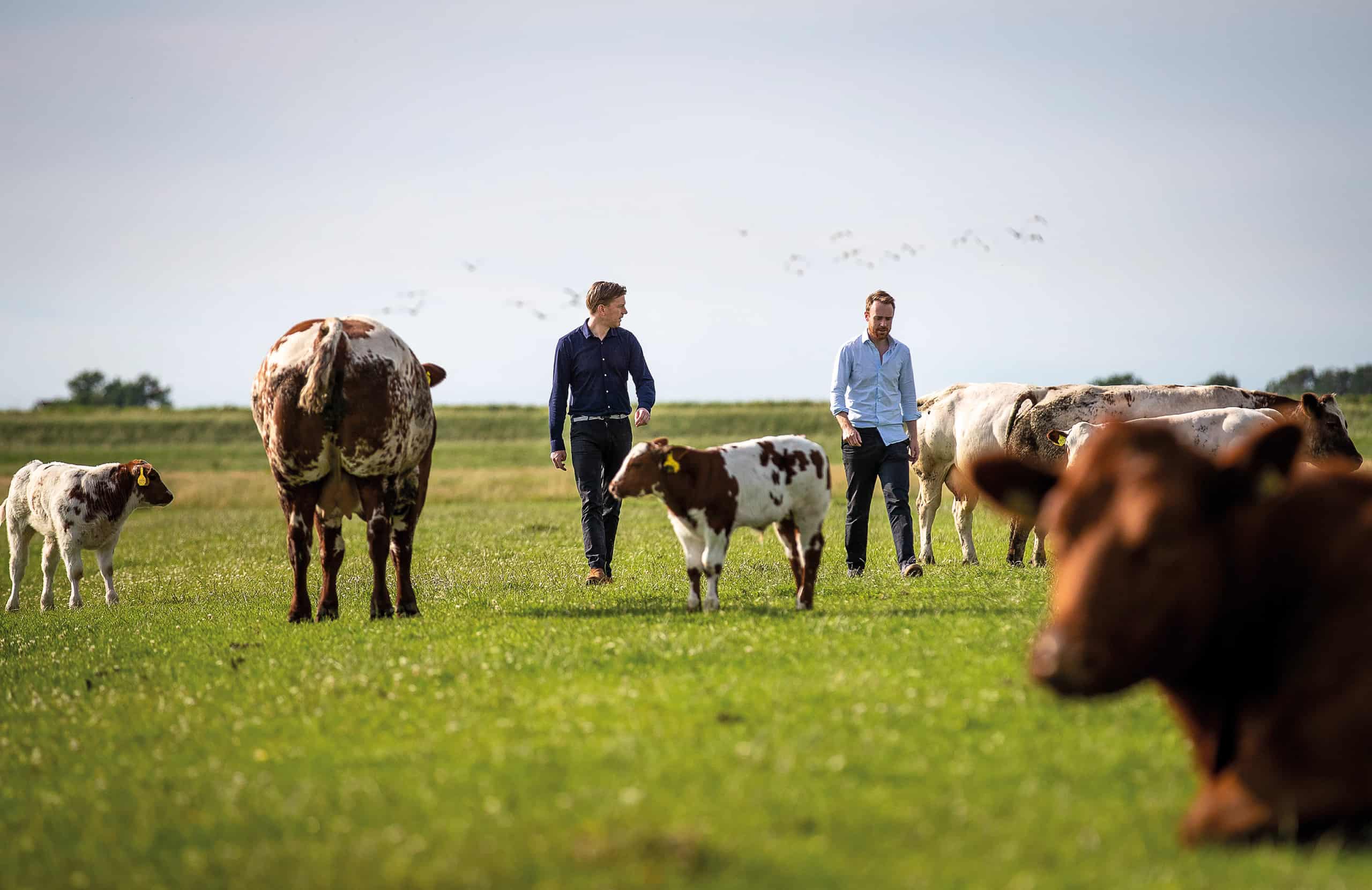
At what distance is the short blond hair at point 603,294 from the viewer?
51.6 ft

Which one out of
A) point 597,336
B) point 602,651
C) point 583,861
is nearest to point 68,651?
point 602,651

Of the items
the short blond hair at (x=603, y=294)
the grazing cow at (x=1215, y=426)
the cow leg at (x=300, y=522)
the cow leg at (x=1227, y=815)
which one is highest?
the short blond hair at (x=603, y=294)

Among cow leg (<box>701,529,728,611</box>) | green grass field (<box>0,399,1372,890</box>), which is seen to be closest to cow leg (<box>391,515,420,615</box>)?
green grass field (<box>0,399,1372,890</box>)

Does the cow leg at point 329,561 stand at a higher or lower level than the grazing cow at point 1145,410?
lower

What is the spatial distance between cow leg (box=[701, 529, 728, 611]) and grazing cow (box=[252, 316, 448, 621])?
3.60 m

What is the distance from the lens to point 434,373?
15.5 m

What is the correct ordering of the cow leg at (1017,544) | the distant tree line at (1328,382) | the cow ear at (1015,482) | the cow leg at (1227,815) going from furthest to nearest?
1. the distant tree line at (1328,382)
2. the cow leg at (1017,544)
3. the cow ear at (1015,482)
4. the cow leg at (1227,815)

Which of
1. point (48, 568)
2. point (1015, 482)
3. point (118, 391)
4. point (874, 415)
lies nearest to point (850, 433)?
point (874, 415)

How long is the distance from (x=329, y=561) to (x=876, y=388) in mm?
7397

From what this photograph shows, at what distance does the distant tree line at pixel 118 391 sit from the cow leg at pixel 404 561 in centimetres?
15388

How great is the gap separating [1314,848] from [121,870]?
4941mm

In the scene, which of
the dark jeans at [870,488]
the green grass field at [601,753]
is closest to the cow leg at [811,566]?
the green grass field at [601,753]

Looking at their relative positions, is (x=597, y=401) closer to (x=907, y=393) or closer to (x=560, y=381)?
(x=560, y=381)

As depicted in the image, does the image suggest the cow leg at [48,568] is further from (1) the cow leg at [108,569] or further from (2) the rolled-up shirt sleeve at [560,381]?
(2) the rolled-up shirt sleeve at [560,381]
